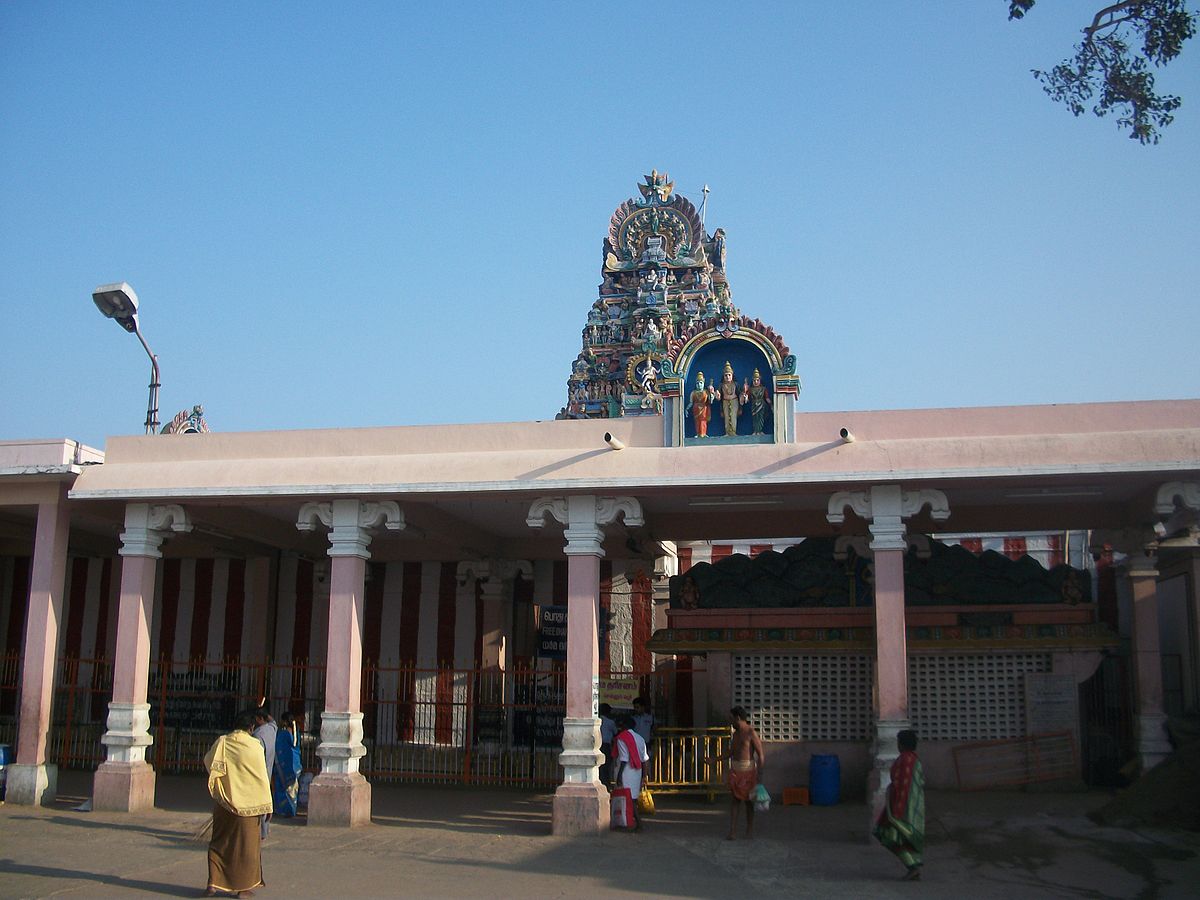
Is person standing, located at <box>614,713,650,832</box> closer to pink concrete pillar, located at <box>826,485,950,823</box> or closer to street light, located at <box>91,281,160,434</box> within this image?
pink concrete pillar, located at <box>826,485,950,823</box>

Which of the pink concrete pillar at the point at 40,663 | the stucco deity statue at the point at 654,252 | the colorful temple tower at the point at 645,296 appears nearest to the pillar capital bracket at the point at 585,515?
the pink concrete pillar at the point at 40,663

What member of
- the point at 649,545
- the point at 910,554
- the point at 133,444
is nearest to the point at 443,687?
the point at 649,545

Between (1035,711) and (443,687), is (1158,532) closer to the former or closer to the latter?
(1035,711)

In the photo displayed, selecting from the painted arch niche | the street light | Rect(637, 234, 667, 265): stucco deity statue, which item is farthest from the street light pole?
Rect(637, 234, 667, 265): stucco deity statue

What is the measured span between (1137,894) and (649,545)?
776 centimetres

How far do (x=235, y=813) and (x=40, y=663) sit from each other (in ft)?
18.9

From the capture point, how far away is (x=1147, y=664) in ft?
41.3

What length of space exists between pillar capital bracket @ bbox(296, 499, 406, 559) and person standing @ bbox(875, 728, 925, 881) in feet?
19.2

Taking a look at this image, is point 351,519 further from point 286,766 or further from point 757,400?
point 757,400

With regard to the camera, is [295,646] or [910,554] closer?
[910,554]

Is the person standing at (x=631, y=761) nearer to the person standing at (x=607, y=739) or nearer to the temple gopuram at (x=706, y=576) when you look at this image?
the temple gopuram at (x=706, y=576)

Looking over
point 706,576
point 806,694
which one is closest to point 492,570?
point 706,576

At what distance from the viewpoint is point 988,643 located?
1296cm

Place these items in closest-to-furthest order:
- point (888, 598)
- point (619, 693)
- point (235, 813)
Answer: point (235, 813), point (888, 598), point (619, 693)
